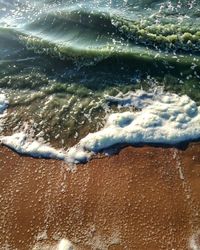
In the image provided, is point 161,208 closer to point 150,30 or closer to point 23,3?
point 150,30

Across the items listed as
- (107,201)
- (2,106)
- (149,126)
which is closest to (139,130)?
(149,126)

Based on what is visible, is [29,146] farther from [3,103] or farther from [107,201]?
[107,201]

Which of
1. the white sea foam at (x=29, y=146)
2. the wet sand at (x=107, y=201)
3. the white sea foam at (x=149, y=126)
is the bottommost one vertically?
the wet sand at (x=107, y=201)

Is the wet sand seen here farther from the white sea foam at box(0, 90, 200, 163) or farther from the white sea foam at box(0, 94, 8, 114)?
the white sea foam at box(0, 94, 8, 114)

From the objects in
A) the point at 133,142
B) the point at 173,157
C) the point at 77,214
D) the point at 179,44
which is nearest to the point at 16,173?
the point at 77,214

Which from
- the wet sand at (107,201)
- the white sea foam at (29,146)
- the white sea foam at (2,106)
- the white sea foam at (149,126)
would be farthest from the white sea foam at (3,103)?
the white sea foam at (149,126)

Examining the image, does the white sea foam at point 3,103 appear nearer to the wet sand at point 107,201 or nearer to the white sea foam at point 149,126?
the wet sand at point 107,201
